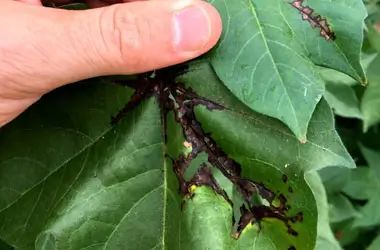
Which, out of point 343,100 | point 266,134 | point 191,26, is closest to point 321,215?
point 343,100

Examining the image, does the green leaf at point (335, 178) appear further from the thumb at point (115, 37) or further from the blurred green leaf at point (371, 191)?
the thumb at point (115, 37)

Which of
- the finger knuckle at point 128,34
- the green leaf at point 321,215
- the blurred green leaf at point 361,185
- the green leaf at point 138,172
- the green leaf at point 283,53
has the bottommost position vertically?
the blurred green leaf at point 361,185

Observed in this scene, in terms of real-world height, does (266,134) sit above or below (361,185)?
above

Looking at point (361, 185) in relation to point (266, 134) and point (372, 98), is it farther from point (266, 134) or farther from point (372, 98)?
point (266, 134)

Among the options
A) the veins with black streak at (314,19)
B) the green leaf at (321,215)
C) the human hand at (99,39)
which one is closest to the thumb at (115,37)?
the human hand at (99,39)

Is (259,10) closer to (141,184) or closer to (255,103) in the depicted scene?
(255,103)

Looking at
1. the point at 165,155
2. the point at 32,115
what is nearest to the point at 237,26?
the point at 165,155
